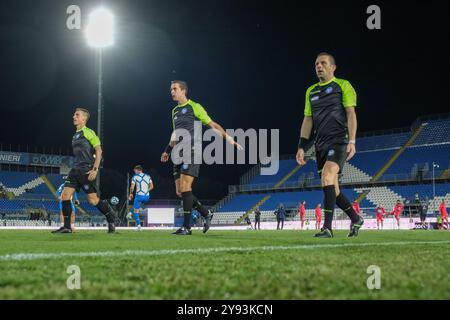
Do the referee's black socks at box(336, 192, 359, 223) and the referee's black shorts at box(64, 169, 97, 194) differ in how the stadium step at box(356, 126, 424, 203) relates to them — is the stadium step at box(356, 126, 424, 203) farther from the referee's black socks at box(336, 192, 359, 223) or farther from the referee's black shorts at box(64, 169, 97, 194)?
the referee's black socks at box(336, 192, 359, 223)

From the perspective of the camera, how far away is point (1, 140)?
46469 millimetres

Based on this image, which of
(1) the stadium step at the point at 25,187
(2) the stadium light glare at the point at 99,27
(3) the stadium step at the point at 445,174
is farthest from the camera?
(1) the stadium step at the point at 25,187

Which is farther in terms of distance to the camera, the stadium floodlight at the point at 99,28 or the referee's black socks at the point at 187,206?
the stadium floodlight at the point at 99,28

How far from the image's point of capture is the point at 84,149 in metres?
9.53

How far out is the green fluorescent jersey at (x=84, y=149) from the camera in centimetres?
944

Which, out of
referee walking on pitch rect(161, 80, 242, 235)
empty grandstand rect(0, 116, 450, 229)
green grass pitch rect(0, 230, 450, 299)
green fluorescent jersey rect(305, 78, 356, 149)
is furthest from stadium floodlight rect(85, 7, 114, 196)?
green grass pitch rect(0, 230, 450, 299)

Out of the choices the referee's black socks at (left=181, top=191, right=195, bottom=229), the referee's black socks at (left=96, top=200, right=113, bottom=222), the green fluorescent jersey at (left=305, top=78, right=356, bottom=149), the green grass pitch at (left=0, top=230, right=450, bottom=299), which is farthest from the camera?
the referee's black socks at (left=96, top=200, right=113, bottom=222)

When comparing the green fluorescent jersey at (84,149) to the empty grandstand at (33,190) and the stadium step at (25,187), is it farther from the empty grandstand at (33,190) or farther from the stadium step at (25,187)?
the stadium step at (25,187)

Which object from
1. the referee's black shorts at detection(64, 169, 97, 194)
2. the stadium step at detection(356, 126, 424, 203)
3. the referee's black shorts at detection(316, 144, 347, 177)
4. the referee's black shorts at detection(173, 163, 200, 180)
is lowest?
the referee's black shorts at detection(64, 169, 97, 194)

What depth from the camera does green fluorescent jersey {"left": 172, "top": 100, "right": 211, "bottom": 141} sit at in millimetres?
8969

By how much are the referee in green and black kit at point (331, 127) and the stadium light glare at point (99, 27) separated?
1883 centimetres

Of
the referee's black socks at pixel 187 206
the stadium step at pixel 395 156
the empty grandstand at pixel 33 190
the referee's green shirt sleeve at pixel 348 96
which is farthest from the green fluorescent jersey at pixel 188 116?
the stadium step at pixel 395 156
